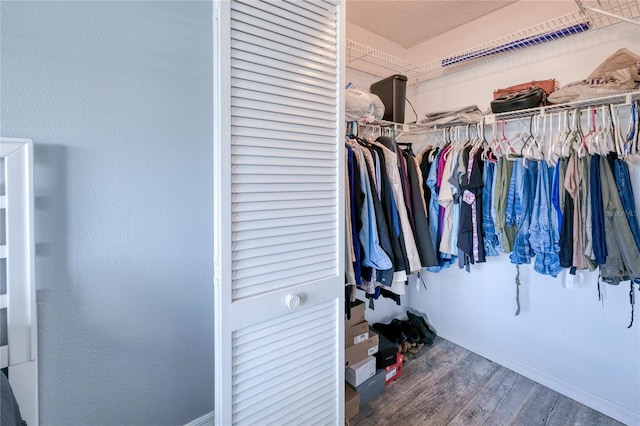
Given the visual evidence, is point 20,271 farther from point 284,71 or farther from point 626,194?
point 626,194

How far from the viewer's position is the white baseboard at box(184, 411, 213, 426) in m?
1.46

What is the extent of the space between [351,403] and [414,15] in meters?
2.76

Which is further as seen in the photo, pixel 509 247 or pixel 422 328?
pixel 422 328

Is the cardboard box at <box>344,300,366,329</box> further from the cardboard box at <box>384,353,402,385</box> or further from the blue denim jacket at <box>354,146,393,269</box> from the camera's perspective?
the blue denim jacket at <box>354,146,393,269</box>

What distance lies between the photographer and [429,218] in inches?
80.8

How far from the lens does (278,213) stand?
3.77 ft

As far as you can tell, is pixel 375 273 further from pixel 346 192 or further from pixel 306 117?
pixel 306 117

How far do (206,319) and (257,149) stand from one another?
942 millimetres

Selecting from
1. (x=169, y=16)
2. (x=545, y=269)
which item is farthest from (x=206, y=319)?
(x=545, y=269)

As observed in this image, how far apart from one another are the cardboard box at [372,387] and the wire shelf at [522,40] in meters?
2.24

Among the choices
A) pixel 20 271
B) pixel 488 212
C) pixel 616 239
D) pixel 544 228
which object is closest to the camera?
pixel 20 271

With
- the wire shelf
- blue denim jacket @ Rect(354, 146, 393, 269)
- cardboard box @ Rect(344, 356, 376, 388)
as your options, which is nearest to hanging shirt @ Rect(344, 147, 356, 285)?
blue denim jacket @ Rect(354, 146, 393, 269)

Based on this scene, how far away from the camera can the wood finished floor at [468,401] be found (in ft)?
5.68

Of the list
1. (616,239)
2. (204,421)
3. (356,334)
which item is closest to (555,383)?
(616,239)
